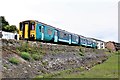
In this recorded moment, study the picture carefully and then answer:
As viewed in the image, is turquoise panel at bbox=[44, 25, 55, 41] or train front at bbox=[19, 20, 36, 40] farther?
turquoise panel at bbox=[44, 25, 55, 41]

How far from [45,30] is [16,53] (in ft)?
55.2

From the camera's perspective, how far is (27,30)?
4100 centimetres

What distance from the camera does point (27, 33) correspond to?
40844mm

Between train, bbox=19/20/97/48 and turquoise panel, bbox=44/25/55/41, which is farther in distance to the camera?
turquoise panel, bbox=44/25/55/41

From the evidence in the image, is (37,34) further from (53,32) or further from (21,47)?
(21,47)

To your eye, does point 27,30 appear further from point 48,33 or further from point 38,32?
point 48,33

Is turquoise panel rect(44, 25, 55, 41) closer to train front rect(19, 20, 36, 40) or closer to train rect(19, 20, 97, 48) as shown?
train rect(19, 20, 97, 48)

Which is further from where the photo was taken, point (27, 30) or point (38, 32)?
point (27, 30)

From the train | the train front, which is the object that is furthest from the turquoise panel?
the train front

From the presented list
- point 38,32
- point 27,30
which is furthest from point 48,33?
point 27,30

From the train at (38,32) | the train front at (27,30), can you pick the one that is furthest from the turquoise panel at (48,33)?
the train front at (27,30)

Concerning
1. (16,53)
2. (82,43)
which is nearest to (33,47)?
(16,53)

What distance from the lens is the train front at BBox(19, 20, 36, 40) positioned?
39906mm

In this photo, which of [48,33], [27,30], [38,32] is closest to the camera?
[38,32]
